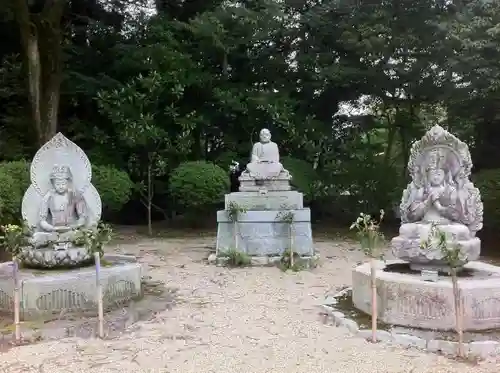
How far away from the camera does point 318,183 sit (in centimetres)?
1527

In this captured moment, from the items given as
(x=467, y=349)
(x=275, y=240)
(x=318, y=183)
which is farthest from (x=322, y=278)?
(x=318, y=183)

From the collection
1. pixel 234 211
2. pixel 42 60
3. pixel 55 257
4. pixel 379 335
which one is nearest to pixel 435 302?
pixel 379 335

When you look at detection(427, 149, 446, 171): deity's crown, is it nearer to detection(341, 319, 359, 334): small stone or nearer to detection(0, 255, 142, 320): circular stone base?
detection(341, 319, 359, 334): small stone

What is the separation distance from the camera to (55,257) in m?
6.70

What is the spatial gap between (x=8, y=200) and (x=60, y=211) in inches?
139

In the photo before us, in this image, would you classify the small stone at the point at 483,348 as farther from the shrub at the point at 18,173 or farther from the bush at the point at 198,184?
the bush at the point at 198,184

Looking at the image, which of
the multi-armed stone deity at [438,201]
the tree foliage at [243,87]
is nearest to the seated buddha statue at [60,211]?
the multi-armed stone deity at [438,201]

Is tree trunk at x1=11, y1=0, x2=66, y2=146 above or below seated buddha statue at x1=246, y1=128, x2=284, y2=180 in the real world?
above

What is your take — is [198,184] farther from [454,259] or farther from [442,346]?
[442,346]

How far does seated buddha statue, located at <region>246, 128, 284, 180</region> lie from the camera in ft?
36.7

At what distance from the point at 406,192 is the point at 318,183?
8.48 meters

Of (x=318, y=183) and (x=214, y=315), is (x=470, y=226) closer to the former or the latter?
(x=214, y=315)

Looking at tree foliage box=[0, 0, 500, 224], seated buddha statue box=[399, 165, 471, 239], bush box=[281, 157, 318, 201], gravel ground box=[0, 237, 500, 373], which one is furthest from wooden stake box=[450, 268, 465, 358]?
bush box=[281, 157, 318, 201]

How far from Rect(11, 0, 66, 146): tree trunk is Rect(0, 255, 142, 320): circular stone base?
27.3 ft
